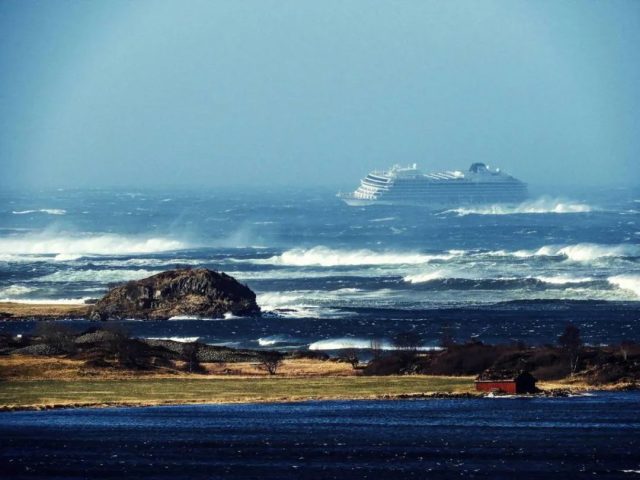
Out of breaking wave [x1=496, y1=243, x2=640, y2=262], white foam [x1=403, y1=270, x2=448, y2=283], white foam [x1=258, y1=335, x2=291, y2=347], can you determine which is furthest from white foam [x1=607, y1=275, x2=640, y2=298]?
white foam [x1=258, y1=335, x2=291, y2=347]

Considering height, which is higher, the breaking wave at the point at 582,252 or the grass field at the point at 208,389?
the breaking wave at the point at 582,252

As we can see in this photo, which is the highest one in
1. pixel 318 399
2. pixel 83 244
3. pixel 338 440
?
pixel 83 244

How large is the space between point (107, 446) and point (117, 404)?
8977mm

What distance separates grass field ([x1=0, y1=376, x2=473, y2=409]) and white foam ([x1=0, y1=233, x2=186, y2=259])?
7399 centimetres

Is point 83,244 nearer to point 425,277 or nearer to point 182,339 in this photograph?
point 425,277

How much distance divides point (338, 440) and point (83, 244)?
4178 inches

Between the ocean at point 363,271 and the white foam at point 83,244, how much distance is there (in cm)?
19

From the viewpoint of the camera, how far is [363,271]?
4690 inches

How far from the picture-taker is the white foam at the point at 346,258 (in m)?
126

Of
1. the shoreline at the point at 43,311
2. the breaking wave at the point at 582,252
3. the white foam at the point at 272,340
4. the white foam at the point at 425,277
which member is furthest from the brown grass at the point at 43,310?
the breaking wave at the point at 582,252

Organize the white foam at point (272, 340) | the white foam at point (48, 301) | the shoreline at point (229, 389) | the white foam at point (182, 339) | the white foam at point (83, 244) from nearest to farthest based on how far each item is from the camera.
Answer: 1. the shoreline at point (229, 389)
2. the white foam at point (272, 340)
3. the white foam at point (182, 339)
4. the white foam at point (48, 301)
5. the white foam at point (83, 244)

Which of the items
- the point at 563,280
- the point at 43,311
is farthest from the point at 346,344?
the point at 563,280

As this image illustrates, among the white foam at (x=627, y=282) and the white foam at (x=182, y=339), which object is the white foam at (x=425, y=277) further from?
the white foam at (x=182, y=339)

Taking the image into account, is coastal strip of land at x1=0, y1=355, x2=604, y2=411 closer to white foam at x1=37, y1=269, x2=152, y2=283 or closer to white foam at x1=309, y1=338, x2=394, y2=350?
white foam at x1=309, y1=338, x2=394, y2=350
